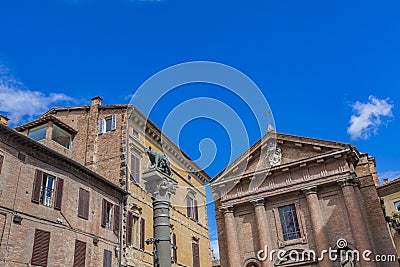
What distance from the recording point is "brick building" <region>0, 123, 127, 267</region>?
14.9 meters

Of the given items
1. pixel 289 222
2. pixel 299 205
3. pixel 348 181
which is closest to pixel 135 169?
pixel 289 222

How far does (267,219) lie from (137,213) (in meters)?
8.26

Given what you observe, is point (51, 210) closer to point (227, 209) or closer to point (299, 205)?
point (227, 209)

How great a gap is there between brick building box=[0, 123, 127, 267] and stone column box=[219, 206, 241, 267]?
24.5 ft

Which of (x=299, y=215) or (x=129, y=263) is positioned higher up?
(x=299, y=215)

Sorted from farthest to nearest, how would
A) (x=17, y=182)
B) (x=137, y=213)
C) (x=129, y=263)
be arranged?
(x=137, y=213), (x=129, y=263), (x=17, y=182)

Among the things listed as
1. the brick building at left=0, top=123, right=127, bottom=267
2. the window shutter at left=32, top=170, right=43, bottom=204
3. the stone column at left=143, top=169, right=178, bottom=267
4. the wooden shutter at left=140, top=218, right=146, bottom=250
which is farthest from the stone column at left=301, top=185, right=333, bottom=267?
the stone column at left=143, top=169, right=178, bottom=267

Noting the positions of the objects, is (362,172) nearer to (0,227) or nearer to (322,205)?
(322,205)

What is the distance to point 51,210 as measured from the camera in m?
16.9

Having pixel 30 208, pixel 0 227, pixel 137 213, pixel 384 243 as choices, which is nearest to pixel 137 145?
pixel 137 213

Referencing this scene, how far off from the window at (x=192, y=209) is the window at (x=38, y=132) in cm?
1290

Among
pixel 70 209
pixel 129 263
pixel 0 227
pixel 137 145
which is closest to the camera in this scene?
pixel 0 227

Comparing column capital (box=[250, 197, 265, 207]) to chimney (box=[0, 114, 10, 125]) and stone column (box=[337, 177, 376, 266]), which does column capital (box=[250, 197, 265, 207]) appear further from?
chimney (box=[0, 114, 10, 125])

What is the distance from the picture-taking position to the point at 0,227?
562 inches
